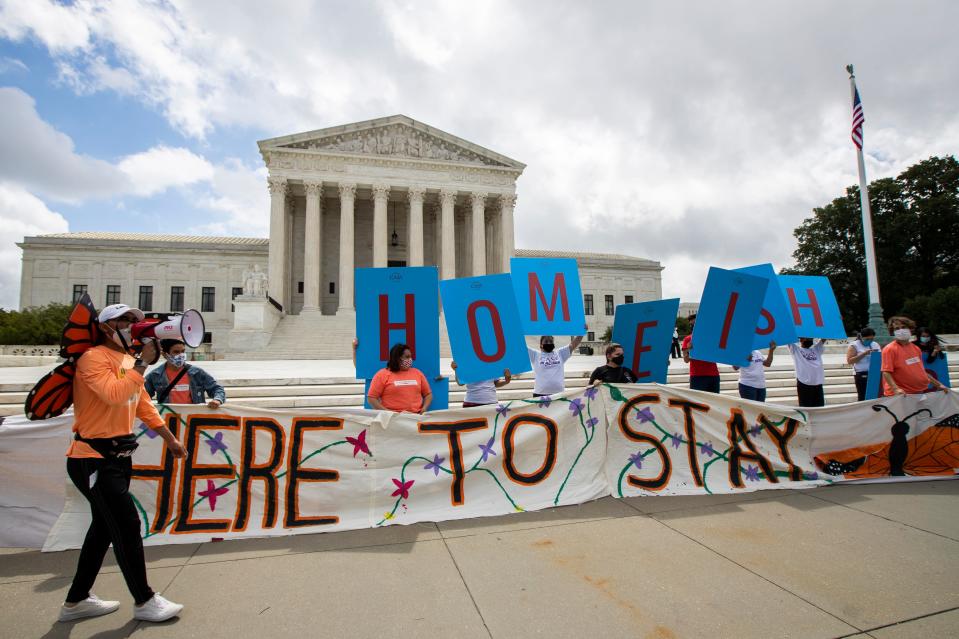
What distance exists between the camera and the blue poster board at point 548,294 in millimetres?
6884

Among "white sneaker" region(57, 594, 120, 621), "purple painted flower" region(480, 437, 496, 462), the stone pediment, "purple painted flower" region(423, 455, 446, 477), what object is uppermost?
the stone pediment

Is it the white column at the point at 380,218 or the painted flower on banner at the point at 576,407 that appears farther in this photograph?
the white column at the point at 380,218

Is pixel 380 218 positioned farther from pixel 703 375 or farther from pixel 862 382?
pixel 862 382

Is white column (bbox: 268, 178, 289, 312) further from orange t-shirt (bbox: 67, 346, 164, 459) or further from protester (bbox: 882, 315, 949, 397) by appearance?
protester (bbox: 882, 315, 949, 397)

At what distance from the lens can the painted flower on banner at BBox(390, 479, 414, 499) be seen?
446cm

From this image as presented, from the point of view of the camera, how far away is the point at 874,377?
739 centimetres

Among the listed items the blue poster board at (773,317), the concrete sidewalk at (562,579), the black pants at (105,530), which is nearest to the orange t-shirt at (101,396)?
the black pants at (105,530)

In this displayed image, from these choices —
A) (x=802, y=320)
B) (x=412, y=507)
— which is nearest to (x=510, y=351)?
(x=412, y=507)

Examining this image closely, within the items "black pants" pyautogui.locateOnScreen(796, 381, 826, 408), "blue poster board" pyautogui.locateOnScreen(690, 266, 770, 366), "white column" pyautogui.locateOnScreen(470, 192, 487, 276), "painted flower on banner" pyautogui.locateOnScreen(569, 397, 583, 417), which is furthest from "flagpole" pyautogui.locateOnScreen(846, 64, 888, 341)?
"white column" pyautogui.locateOnScreen(470, 192, 487, 276)

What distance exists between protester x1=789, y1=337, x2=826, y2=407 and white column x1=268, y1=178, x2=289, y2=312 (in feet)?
106

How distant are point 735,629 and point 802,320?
647 centimetres

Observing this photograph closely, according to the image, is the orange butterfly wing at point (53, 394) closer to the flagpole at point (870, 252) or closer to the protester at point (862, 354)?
the protester at point (862, 354)

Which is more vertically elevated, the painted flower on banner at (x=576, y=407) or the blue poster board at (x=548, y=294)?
the blue poster board at (x=548, y=294)

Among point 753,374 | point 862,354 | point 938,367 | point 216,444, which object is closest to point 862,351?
point 862,354
